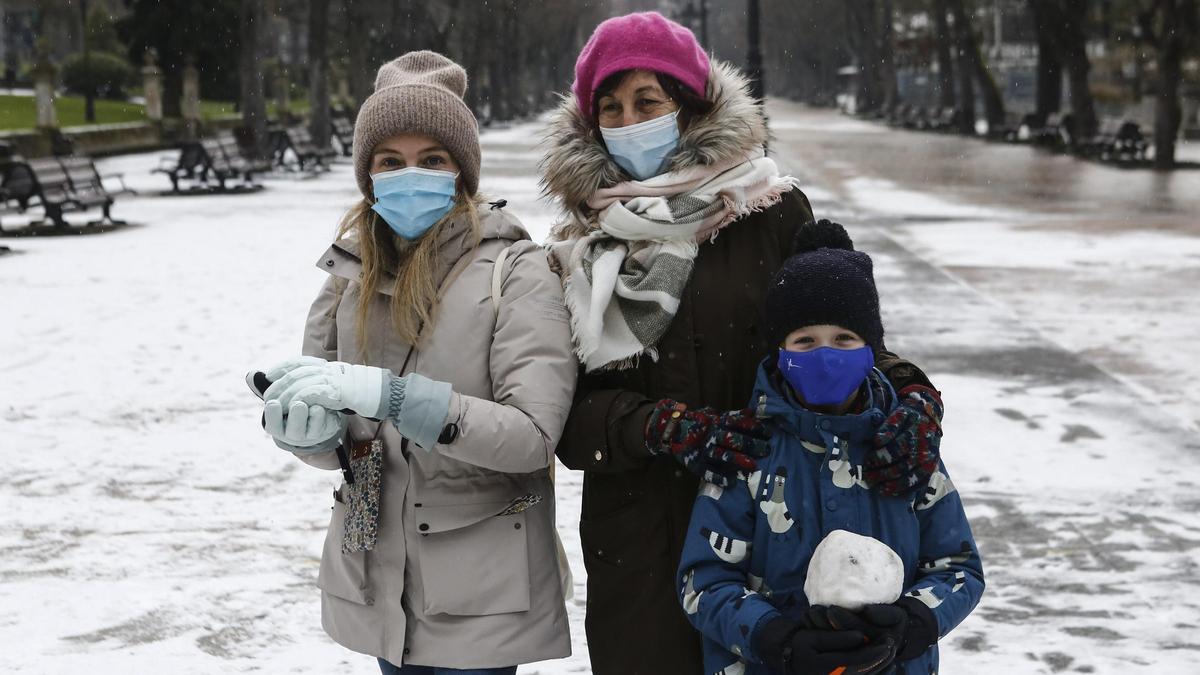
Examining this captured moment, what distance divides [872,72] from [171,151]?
38818 millimetres

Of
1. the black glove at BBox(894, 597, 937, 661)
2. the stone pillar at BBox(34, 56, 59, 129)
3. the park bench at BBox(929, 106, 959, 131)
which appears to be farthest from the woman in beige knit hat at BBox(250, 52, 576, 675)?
the park bench at BBox(929, 106, 959, 131)

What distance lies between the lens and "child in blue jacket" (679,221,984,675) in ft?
8.09

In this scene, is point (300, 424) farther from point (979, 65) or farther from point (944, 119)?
point (944, 119)

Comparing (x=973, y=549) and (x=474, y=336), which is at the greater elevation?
(x=474, y=336)

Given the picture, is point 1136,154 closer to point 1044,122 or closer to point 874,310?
point 1044,122

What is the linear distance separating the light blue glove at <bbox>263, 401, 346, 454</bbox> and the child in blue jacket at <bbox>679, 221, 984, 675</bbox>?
0.66 metres

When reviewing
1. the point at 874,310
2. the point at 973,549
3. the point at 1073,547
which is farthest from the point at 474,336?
the point at 1073,547

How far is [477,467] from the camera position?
2633 mm

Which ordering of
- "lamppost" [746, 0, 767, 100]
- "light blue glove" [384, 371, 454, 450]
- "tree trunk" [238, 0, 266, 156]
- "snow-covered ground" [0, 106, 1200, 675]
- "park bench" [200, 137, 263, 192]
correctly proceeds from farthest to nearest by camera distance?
1. "tree trunk" [238, 0, 266, 156]
2. "park bench" [200, 137, 263, 192]
3. "lamppost" [746, 0, 767, 100]
4. "snow-covered ground" [0, 106, 1200, 675]
5. "light blue glove" [384, 371, 454, 450]

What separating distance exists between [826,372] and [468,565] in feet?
2.41

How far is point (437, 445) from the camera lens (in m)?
2.49

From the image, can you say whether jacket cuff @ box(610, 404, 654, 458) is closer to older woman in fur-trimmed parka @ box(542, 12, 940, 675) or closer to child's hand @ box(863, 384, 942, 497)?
older woman in fur-trimmed parka @ box(542, 12, 940, 675)

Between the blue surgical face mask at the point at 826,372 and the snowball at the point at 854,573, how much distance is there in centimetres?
24

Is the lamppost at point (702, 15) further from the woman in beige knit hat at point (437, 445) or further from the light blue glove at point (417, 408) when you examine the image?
the light blue glove at point (417, 408)
